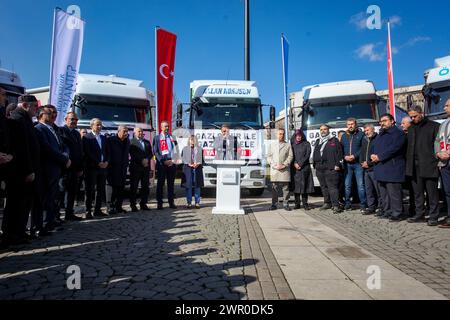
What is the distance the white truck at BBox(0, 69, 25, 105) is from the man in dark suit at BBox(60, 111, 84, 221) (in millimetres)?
5365

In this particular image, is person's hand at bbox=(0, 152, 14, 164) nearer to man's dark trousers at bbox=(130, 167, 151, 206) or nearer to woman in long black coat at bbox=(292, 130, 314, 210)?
man's dark trousers at bbox=(130, 167, 151, 206)

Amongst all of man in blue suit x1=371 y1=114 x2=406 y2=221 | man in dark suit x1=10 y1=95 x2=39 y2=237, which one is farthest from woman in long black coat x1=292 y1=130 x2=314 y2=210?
man in dark suit x1=10 y1=95 x2=39 y2=237

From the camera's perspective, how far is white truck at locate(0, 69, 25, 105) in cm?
998

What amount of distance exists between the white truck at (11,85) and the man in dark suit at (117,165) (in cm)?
520

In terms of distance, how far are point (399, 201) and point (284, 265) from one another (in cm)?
402

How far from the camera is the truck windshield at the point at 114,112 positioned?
9383mm

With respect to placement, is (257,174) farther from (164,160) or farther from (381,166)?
(381,166)

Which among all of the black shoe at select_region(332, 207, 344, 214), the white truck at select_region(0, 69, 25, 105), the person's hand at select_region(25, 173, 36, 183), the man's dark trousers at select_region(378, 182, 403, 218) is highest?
the white truck at select_region(0, 69, 25, 105)

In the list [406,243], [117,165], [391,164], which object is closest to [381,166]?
[391,164]

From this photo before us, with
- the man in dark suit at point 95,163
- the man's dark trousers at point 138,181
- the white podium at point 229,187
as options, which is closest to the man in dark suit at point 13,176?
the man in dark suit at point 95,163

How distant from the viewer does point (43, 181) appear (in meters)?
5.10

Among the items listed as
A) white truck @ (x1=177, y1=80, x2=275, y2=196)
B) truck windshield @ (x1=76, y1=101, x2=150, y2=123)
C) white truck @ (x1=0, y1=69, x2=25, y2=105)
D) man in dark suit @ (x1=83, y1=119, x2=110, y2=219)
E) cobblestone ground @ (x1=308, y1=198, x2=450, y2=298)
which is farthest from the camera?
white truck @ (x1=0, y1=69, x2=25, y2=105)
